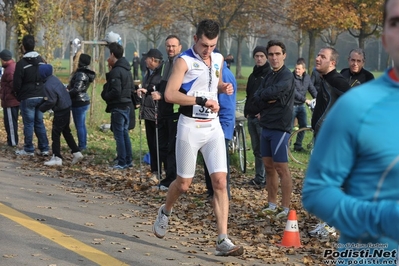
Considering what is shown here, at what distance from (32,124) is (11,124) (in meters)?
1.10

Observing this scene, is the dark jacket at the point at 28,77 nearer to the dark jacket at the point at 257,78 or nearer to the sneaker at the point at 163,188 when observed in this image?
the sneaker at the point at 163,188

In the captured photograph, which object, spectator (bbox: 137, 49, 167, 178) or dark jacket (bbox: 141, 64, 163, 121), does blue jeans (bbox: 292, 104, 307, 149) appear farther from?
dark jacket (bbox: 141, 64, 163, 121)

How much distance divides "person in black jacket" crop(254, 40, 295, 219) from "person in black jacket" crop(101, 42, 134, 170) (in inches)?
159

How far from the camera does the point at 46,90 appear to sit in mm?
14320

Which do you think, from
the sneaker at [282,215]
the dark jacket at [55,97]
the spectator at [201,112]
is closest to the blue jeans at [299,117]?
the dark jacket at [55,97]

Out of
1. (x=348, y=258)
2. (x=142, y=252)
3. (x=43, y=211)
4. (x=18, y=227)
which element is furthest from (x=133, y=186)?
(x=348, y=258)

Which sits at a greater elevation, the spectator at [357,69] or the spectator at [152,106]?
the spectator at [357,69]

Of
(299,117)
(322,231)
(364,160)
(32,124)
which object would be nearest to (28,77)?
(32,124)

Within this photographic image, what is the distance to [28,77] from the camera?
617 inches

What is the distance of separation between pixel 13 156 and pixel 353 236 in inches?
532

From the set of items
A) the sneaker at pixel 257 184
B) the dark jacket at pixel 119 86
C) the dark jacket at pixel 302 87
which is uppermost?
the dark jacket at pixel 119 86

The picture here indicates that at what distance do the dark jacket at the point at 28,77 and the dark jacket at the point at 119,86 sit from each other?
235 cm

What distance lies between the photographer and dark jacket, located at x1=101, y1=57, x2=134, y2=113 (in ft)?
45.0

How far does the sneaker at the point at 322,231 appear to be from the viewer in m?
8.67
